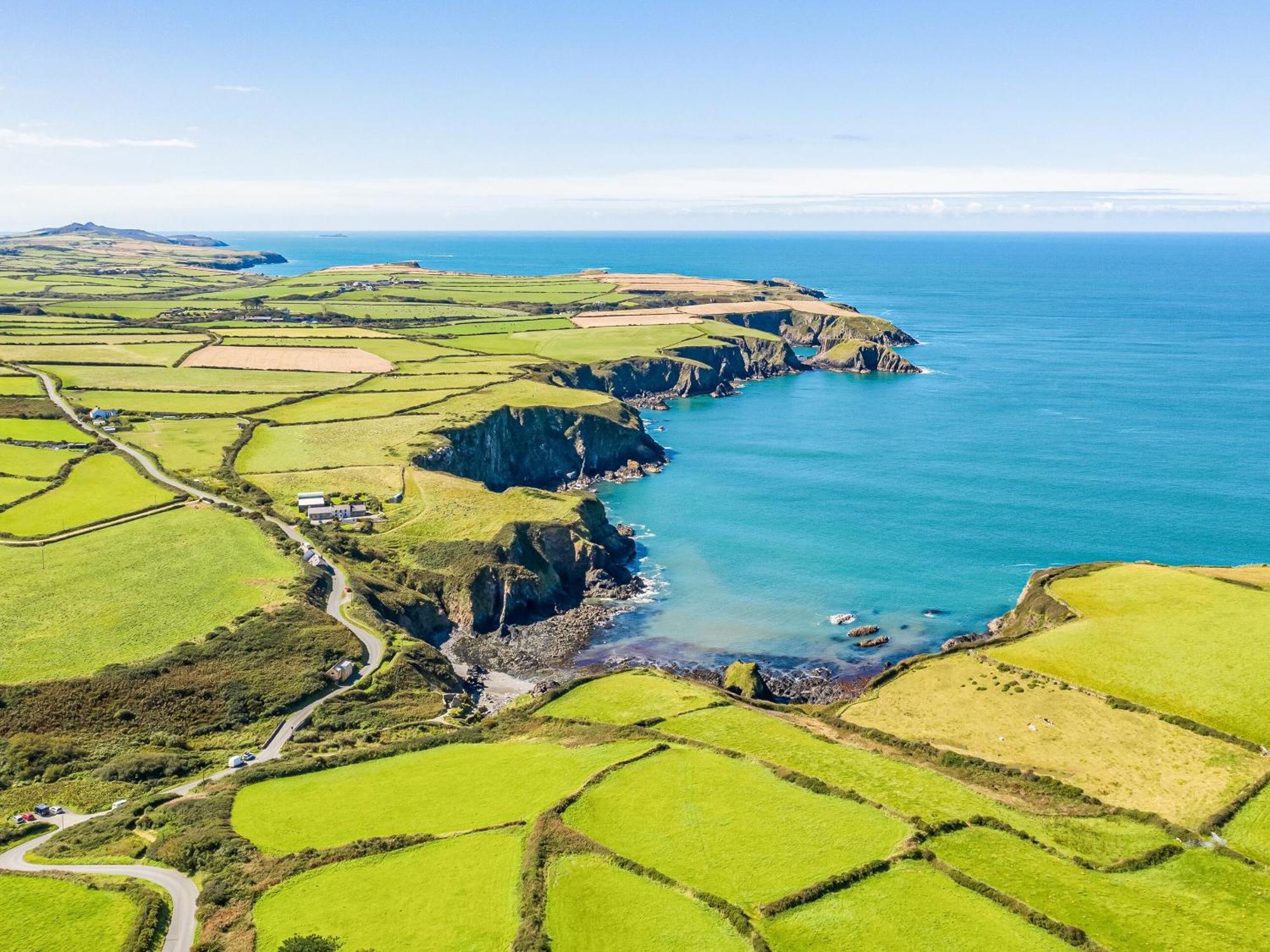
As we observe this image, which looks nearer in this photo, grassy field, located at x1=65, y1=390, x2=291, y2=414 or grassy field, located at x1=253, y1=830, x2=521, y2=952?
grassy field, located at x1=253, y1=830, x2=521, y2=952

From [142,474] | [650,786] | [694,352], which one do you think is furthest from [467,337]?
[650,786]

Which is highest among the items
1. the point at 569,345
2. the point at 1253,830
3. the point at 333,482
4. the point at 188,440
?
the point at 569,345

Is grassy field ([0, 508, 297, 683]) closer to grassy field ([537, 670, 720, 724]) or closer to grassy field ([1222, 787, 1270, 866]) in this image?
grassy field ([537, 670, 720, 724])

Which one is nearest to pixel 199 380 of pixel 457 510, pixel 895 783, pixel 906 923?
pixel 457 510

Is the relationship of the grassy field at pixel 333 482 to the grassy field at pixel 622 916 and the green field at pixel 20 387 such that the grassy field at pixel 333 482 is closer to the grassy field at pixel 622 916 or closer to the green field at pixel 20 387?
the green field at pixel 20 387

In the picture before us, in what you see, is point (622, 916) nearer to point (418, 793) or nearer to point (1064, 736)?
point (418, 793)

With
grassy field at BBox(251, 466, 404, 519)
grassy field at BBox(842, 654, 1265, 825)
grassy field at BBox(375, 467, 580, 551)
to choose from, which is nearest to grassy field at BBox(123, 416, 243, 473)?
grassy field at BBox(251, 466, 404, 519)

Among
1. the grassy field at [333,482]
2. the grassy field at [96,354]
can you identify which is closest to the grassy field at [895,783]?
the grassy field at [333,482]
